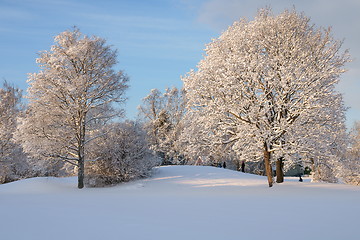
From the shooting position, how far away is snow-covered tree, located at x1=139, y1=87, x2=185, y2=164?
137 ft

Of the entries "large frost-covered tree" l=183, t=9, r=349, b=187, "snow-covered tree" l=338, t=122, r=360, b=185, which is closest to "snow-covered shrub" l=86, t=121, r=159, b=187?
"large frost-covered tree" l=183, t=9, r=349, b=187

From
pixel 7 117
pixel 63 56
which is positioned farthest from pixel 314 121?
pixel 7 117

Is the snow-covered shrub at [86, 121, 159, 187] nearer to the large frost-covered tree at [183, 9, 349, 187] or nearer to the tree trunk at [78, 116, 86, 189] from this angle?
the tree trunk at [78, 116, 86, 189]

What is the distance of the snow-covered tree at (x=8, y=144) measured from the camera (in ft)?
97.4

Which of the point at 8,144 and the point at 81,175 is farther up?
the point at 8,144

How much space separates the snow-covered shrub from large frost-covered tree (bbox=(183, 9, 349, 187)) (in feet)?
17.3

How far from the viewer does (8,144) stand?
30.8 metres

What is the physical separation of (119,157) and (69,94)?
18.2 ft

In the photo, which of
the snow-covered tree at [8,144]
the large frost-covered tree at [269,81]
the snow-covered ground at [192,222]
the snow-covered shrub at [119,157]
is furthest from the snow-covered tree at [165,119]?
the snow-covered ground at [192,222]

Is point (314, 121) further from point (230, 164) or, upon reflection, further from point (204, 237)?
point (230, 164)

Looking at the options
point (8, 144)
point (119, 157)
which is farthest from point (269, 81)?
point (8, 144)

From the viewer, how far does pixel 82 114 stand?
795 inches

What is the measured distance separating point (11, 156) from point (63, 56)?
16.8 meters

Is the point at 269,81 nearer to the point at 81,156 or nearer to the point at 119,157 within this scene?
the point at 119,157
